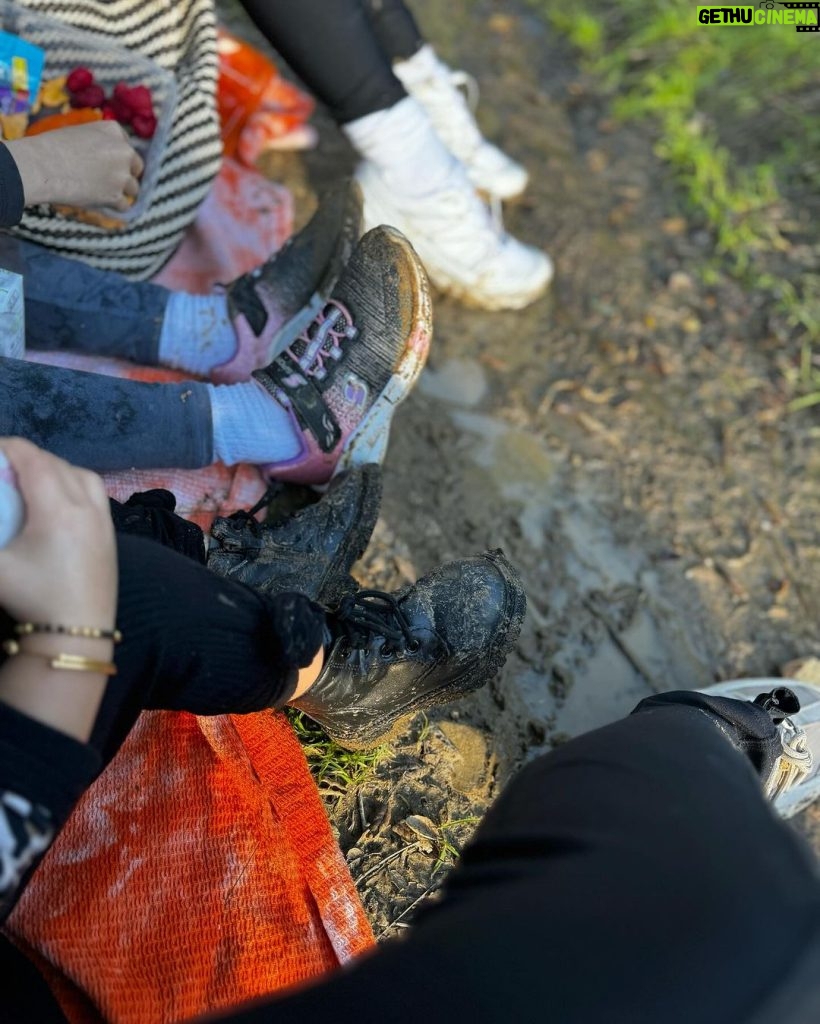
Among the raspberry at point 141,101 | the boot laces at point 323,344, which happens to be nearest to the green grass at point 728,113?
the boot laces at point 323,344

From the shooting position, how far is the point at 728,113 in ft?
9.66

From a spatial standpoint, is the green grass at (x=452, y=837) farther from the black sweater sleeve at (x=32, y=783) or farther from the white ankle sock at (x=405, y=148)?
the white ankle sock at (x=405, y=148)

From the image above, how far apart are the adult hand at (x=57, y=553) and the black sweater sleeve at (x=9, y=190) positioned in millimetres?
610

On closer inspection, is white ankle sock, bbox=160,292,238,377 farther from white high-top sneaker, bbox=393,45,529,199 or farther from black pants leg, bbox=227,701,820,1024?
black pants leg, bbox=227,701,820,1024

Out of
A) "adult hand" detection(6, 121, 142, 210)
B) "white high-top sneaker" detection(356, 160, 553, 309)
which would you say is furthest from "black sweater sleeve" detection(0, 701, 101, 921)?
"white high-top sneaker" detection(356, 160, 553, 309)

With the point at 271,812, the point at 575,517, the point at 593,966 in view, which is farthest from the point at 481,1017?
the point at 575,517

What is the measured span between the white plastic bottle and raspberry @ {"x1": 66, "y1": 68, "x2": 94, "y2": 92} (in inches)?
43.8

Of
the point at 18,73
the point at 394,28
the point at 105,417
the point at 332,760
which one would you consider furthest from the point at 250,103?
the point at 332,760

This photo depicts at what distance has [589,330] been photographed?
93.6 inches

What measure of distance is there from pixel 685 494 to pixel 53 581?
1.55 meters

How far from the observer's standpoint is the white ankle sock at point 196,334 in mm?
1784

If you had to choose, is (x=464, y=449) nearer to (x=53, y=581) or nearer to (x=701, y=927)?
(x=53, y=581)

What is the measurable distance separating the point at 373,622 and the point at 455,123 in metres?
1.55

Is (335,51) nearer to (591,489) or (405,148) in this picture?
(405,148)
